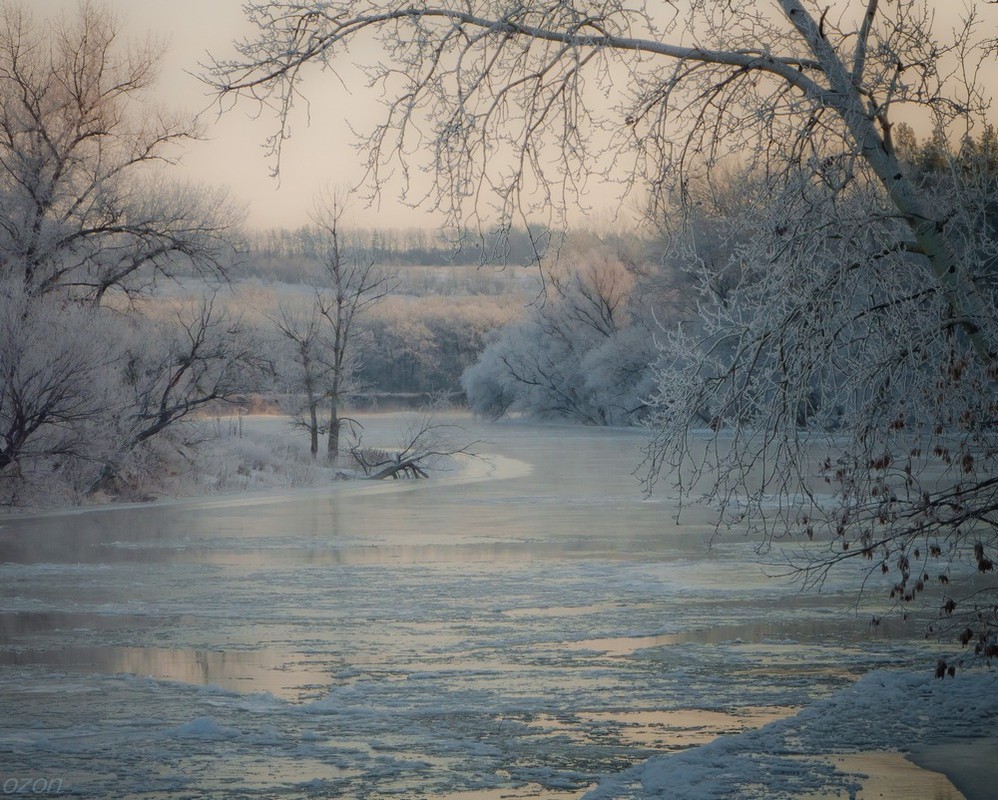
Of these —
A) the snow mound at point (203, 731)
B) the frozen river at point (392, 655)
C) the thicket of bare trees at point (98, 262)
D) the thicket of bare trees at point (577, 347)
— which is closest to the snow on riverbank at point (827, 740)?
the frozen river at point (392, 655)

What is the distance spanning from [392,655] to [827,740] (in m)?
3.93

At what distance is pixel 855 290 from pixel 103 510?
18.9 metres

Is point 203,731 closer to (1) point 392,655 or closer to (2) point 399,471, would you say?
(1) point 392,655

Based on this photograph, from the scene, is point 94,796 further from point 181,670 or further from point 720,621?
point 720,621

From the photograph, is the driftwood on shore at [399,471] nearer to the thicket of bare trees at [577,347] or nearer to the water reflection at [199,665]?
the water reflection at [199,665]

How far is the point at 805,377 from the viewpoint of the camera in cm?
754

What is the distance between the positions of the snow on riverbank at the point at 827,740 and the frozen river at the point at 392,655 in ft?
0.86

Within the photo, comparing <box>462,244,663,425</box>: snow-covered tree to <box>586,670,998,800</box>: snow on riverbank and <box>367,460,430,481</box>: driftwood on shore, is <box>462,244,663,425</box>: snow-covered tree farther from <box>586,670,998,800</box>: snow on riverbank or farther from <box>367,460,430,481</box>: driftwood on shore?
<box>586,670,998,800</box>: snow on riverbank

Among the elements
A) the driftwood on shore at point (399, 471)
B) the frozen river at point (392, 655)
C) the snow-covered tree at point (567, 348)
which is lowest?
the driftwood on shore at point (399, 471)

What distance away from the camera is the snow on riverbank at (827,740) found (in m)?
6.94

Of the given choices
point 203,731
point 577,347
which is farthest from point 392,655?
point 577,347

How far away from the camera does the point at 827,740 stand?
7.86 metres

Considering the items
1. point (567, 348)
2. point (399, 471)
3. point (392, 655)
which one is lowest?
point (399, 471)

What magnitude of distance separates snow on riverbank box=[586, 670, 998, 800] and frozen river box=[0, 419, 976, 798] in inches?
10.3
